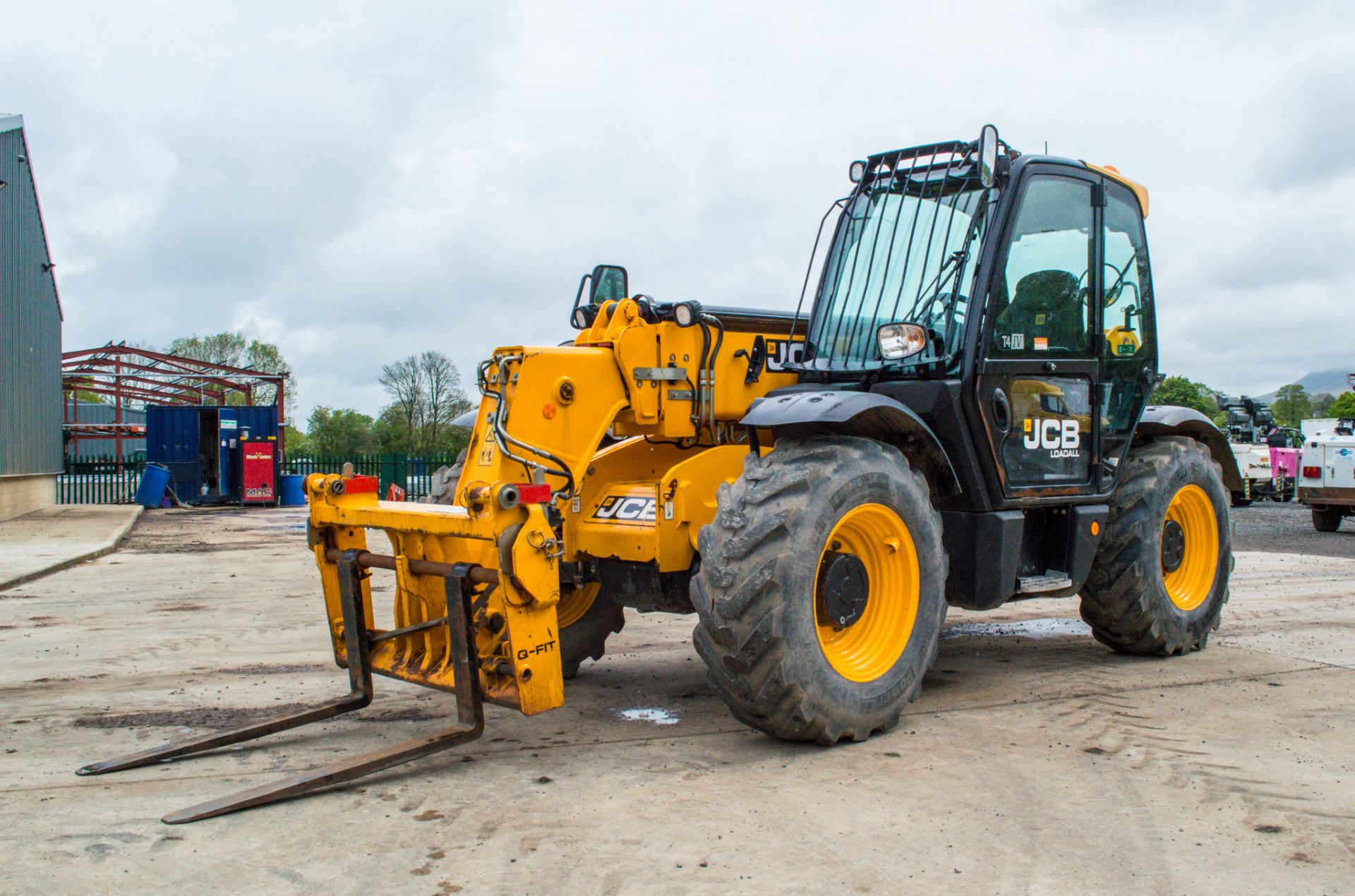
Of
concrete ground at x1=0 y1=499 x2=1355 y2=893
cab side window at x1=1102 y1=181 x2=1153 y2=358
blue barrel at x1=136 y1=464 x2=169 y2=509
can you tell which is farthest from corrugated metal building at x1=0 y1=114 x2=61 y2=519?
cab side window at x1=1102 y1=181 x2=1153 y2=358

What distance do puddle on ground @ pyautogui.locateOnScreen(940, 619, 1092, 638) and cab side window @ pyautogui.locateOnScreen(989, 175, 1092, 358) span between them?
251cm

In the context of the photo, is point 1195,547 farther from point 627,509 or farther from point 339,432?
point 339,432

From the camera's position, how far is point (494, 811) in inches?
158

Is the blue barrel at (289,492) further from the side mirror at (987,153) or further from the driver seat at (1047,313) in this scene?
the side mirror at (987,153)

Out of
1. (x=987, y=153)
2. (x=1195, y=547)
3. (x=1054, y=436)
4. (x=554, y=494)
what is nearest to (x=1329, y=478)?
(x=1195, y=547)

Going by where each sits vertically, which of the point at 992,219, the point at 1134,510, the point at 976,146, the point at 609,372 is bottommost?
the point at 1134,510

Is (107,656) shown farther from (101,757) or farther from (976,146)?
(976,146)

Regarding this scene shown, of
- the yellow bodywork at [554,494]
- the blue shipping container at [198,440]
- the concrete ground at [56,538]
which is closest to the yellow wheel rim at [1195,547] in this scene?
the yellow bodywork at [554,494]

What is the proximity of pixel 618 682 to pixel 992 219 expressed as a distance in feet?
10.5

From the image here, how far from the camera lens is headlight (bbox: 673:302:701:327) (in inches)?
232

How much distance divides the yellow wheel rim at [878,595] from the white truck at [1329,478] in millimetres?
16347

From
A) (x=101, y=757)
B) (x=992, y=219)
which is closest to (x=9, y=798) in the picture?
(x=101, y=757)

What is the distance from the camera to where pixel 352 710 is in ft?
17.6

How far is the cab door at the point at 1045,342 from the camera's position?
18.9 ft
